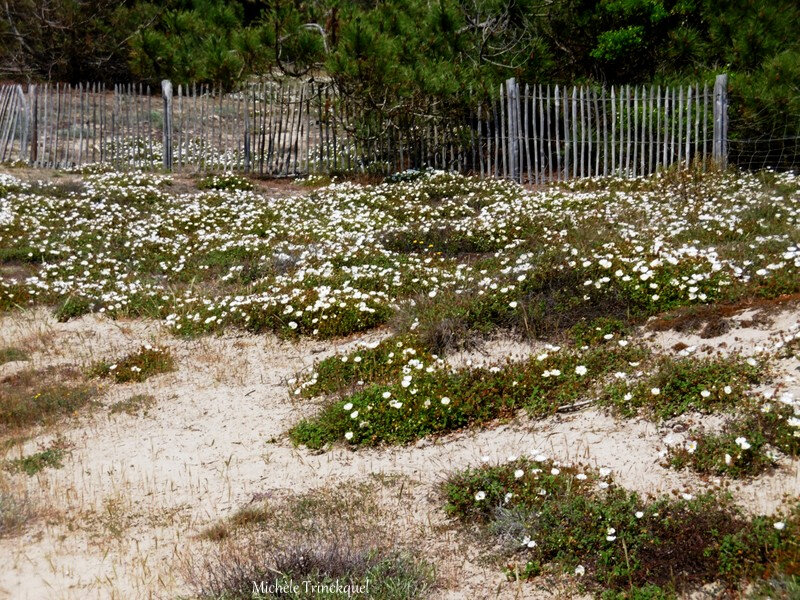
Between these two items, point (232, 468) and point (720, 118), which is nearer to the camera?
point (232, 468)

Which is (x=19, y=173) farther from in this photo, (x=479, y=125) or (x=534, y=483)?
(x=534, y=483)

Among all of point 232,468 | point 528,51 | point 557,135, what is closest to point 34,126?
point 528,51

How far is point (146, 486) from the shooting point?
6.01 meters

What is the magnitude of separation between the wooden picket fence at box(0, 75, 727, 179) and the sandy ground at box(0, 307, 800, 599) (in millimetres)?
8702

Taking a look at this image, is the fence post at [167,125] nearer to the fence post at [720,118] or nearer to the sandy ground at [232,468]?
the sandy ground at [232,468]

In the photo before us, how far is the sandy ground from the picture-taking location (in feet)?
15.7

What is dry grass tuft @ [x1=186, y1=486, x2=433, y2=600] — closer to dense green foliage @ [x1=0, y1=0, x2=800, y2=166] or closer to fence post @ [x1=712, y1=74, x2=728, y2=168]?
fence post @ [x1=712, y1=74, x2=728, y2=168]

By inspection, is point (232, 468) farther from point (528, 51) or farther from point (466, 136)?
point (528, 51)

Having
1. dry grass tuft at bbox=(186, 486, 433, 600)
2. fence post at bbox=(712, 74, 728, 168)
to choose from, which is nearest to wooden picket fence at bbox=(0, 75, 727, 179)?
fence post at bbox=(712, 74, 728, 168)

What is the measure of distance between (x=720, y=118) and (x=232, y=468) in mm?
11562

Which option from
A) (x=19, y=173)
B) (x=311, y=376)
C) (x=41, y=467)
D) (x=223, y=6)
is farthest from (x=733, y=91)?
(x=223, y=6)

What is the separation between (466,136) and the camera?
16719mm

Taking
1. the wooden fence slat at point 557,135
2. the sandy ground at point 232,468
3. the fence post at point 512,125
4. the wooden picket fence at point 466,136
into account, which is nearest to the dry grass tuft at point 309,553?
the sandy ground at point 232,468

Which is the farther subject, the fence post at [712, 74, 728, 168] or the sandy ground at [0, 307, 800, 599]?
the fence post at [712, 74, 728, 168]
